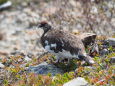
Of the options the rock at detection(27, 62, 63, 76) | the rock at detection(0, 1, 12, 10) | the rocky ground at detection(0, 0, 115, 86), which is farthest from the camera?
the rock at detection(0, 1, 12, 10)

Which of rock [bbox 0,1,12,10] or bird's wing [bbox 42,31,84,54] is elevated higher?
bird's wing [bbox 42,31,84,54]

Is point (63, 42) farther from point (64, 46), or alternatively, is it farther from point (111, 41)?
point (111, 41)

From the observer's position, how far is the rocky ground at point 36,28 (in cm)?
1120

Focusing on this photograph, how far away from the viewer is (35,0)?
25.1 m

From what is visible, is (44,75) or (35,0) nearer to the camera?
(44,75)

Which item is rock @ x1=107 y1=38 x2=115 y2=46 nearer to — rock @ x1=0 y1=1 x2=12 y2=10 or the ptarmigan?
the ptarmigan

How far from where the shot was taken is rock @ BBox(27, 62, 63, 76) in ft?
34.1

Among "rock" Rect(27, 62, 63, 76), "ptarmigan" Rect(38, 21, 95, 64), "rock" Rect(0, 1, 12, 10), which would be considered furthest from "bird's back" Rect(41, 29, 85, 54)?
"rock" Rect(0, 1, 12, 10)

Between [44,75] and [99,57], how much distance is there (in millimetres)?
1545

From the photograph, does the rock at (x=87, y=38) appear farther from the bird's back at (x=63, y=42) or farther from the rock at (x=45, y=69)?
the rock at (x=45, y=69)

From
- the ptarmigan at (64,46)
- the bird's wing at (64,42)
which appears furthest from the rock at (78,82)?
the bird's wing at (64,42)

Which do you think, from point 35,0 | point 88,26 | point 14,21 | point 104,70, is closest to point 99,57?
point 104,70

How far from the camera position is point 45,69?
10.6 m

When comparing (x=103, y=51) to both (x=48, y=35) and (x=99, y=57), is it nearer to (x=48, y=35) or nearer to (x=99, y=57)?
(x=99, y=57)
